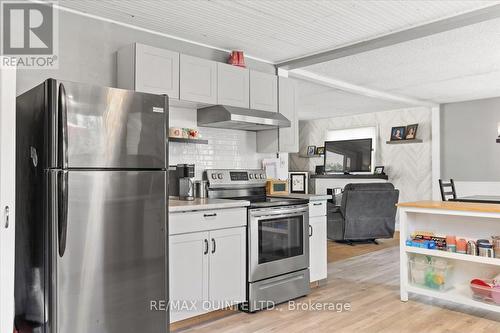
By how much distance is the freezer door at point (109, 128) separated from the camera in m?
2.17

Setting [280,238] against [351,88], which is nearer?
[280,238]

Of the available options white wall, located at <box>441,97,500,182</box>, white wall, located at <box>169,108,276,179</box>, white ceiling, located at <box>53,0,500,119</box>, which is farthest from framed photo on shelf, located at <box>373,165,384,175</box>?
white wall, located at <box>169,108,276,179</box>

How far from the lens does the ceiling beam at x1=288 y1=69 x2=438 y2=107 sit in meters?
4.82

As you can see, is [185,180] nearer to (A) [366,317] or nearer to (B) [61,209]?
(B) [61,209]

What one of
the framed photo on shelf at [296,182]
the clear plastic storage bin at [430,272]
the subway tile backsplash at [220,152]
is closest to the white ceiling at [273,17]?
the subway tile backsplash at [220,152]

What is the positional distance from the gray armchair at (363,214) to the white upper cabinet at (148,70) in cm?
328

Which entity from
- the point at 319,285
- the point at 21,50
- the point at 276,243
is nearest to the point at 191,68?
the point at 21,50

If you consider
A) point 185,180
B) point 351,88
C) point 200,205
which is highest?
point 351,88

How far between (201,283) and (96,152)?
1.24 meters

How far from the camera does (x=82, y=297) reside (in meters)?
2.22

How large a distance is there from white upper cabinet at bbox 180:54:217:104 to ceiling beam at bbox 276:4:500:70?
3.96 feet

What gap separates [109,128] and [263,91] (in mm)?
2011

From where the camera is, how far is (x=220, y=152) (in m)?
3.92

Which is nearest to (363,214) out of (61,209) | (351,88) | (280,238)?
(351,88)
